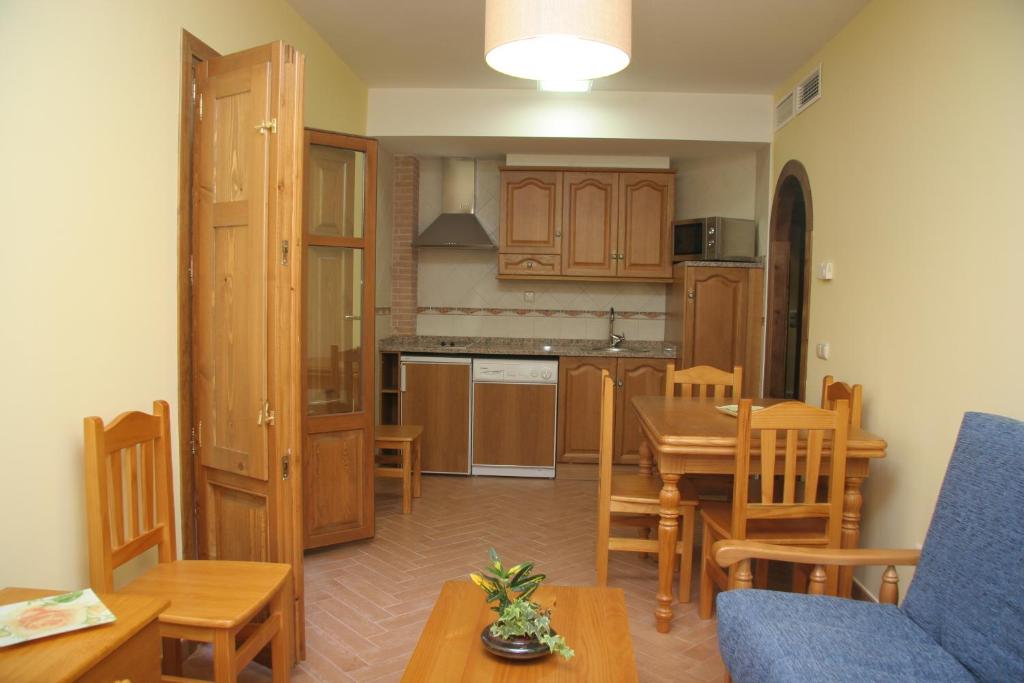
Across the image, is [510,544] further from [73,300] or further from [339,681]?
[73,300]

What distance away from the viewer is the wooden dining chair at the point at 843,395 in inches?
117

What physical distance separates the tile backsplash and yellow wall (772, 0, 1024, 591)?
2.12 m

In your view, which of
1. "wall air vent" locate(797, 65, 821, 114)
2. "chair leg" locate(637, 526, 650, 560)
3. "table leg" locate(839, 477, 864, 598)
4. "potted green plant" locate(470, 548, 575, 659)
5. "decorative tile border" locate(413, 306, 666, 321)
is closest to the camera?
"potted green plant" locate(470, 548, 575, 659)

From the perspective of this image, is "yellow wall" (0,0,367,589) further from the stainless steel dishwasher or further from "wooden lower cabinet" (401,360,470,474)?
the stainless steel dishwasher

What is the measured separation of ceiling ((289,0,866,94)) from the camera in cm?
349

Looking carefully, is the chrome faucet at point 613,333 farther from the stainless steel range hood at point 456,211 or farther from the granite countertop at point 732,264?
the stainless steel range hood at point 456,211

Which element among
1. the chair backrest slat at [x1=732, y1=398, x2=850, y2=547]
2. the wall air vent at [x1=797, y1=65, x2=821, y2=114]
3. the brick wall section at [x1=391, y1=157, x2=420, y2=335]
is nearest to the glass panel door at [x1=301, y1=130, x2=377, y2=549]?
the chair backrest slat at [x1=732, y1=398, x2=850, y2=547]

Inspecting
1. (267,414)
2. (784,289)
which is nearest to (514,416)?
(784,289)

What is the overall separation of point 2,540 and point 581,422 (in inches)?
151

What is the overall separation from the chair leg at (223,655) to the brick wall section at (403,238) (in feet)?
13.1

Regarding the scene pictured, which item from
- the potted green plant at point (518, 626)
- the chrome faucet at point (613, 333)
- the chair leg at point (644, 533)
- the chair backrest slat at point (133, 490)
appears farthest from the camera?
the chrome faucet at point (613, 333)

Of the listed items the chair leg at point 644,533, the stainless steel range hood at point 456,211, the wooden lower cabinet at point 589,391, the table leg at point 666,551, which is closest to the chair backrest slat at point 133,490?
the table leg at point 666,551

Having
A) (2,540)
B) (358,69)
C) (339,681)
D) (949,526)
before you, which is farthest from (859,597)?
(358,69)

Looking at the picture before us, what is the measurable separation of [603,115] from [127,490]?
374cm
